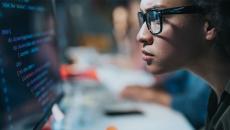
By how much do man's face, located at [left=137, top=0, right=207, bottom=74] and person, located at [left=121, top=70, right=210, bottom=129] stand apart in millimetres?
514

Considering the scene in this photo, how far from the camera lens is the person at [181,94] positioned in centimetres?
165

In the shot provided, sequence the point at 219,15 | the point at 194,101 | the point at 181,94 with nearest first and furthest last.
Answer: the point at 219,15, the point at 194,101, the point at 181,94

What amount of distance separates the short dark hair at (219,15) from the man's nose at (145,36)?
136 mm

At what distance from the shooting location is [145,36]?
98 centimetres

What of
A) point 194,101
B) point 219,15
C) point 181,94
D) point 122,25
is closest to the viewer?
point 219,15

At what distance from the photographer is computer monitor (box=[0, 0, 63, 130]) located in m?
0.83

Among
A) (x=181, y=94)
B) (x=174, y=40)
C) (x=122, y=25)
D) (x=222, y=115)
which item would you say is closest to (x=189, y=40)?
(x=174, y=40)

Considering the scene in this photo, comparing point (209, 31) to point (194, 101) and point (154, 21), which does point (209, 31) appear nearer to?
point (154, 21)

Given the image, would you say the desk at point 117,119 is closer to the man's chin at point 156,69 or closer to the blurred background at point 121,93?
the blurred background at point 121,93

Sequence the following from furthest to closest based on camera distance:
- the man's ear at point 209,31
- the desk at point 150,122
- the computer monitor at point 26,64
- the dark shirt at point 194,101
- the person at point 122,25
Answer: the person at point 122,25
the dark shirt at point 194,101
the desk at point 150,122
the man's ear at point 209,31
the computer monitor at point 26,64

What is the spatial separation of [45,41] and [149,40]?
0.41 meters

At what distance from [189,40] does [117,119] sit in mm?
676

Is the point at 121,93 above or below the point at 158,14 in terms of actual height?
below

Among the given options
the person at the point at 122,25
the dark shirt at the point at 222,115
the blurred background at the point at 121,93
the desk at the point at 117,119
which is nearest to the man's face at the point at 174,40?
the dark shirt at the point at 222,115
